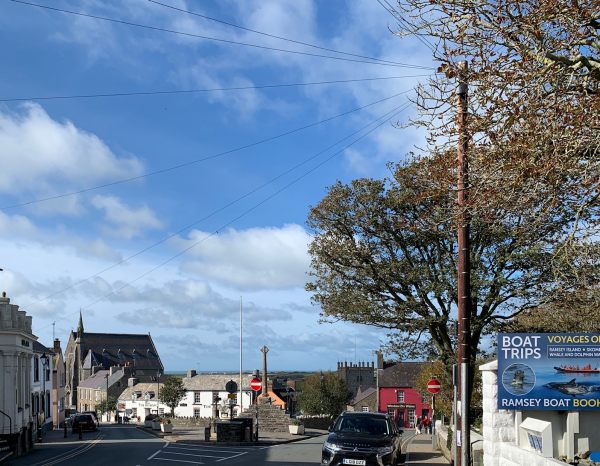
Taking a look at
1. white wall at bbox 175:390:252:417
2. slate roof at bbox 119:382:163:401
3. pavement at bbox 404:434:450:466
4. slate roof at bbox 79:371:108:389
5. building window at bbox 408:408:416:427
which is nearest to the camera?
pavement at bbox 404:434:450:466

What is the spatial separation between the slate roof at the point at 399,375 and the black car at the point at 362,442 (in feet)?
233

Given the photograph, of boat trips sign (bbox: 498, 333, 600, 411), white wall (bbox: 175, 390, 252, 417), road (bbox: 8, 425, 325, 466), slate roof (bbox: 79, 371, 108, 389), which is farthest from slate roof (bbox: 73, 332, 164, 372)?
boat trips sign (bbox: 498, 333, 600, 411)

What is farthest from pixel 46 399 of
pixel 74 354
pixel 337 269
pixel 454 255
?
pixel 74 354

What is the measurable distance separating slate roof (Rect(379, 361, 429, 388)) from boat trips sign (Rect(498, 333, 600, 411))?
7690 cm

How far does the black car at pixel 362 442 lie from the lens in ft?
57.3

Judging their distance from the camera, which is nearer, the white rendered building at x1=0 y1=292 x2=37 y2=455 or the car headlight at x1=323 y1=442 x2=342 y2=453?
the car headlight at x1=323 y1=442 x2=342 y2=453

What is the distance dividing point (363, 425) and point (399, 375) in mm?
73210

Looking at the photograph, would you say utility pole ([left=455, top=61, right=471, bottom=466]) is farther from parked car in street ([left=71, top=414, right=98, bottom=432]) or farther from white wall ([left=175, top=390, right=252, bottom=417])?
white wall ([left=175, top=390, right=252, bottom=417])

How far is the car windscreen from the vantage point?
61.6 feet

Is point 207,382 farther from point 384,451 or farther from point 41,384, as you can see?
point 384,451

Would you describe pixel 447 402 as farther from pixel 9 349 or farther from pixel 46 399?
pixel 46 399

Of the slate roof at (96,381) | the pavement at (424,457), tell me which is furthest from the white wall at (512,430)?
the slate roof at (96,381)

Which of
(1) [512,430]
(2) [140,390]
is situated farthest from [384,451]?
(2) [140,390]

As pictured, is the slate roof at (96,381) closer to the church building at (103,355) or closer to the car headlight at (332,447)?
the church building at (103,355)
